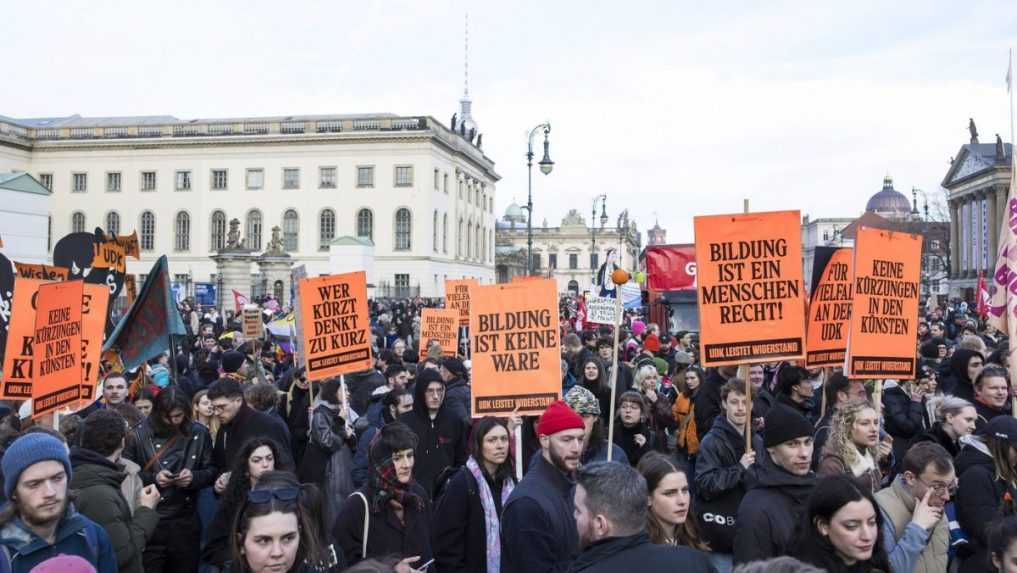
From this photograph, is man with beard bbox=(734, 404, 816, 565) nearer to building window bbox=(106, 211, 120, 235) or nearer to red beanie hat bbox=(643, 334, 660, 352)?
red beanie hat bbox=(643, 334, 660, 352)

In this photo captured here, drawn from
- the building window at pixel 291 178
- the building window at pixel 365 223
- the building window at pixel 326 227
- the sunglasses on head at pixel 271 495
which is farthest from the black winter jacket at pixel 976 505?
the building window at pixel 291 178

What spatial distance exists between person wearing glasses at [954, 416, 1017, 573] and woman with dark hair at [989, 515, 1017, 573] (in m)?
0.76

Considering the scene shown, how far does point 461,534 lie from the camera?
504cm

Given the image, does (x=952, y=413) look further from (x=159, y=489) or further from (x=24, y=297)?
(x=24, y=297)

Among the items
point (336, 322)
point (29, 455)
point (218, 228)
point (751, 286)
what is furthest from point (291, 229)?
point (29, 455)

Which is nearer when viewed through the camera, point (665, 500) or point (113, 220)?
point (665, 500)

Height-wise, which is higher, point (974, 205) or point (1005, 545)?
point (974, 205)

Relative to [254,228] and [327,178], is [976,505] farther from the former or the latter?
[254,228]

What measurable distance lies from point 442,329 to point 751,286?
8.41 meters

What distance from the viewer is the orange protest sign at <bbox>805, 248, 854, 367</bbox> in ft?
27.6

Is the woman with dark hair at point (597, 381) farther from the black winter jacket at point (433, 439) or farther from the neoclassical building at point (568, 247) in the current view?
the neoclassical building at point (568, 247)

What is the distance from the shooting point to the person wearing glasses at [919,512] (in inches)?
173

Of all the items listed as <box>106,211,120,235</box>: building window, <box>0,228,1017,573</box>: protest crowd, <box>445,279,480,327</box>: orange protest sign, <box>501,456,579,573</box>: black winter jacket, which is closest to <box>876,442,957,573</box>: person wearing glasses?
<box>0,228,1017,573</box>: protest crowd

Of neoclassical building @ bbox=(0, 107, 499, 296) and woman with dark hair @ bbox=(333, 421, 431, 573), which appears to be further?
neoclassical building @ bbox=(0, 107, 499, 296)
